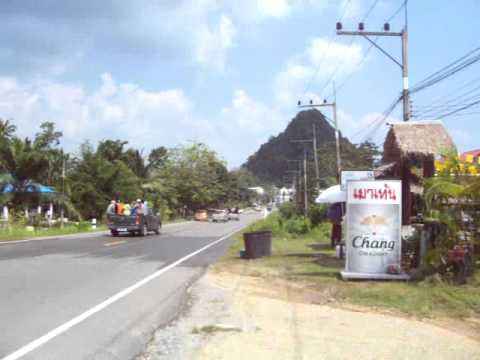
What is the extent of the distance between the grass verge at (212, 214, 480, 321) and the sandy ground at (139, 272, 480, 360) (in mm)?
668

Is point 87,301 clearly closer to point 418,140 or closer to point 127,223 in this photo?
point 418,140

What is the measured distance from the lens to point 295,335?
7.49 metres

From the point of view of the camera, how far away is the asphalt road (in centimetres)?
704

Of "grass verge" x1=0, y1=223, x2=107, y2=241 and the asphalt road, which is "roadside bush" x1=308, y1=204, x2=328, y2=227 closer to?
the asphalt road

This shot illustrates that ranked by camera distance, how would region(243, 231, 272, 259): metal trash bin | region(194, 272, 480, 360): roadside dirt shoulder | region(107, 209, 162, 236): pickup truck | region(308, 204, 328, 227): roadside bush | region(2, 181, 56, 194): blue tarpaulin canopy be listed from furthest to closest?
region(2, 181, 56, 194): blue tarpaulin canopy
region(308, 204, 328, 227): roadside bush
region(107, 209, 162, 236): pickup truck
region(243, 231, 272, 259): metal trash bin
region(194, 272, 480, 360): roadside dirt shoulder

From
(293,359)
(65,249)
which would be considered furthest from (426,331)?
(65,249)

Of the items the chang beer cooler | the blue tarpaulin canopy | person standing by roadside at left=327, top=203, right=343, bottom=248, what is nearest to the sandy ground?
the chang beer cooler

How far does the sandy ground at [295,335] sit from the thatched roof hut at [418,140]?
6461 mm

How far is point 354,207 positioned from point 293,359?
637cm

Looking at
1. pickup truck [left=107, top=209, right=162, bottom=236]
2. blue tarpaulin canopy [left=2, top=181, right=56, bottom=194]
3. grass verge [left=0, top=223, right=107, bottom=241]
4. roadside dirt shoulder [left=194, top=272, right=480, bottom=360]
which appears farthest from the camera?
blue tarpaulin canopy [left=2, top=181, right=56, bottom=194]

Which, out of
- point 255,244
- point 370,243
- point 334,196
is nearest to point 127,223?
point 334,196

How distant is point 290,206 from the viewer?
46.9 m

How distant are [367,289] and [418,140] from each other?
563 cm

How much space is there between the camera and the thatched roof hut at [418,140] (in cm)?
1466
